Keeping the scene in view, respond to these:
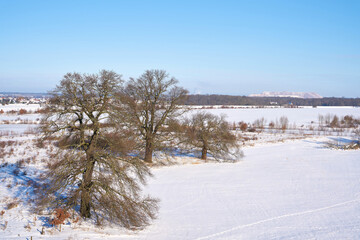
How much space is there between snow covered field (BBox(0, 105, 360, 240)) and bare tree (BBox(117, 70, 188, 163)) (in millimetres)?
3295

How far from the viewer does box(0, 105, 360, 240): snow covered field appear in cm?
1420

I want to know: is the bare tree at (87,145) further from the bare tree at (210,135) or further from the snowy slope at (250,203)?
the bare tree at (210,135)

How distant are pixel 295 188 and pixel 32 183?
64.5ft

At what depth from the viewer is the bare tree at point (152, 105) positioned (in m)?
28.6

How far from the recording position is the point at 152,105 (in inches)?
1147

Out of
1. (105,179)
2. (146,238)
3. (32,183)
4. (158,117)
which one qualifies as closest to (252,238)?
(146,238)

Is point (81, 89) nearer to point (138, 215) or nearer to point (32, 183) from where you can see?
point (138, 215)

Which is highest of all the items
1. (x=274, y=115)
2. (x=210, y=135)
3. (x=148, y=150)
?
(x=274, y=115)

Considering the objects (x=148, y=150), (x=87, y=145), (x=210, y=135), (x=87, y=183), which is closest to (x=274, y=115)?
(x=210, y=135)

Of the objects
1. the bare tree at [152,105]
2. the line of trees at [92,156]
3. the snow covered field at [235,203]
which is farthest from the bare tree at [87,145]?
the bare tree at [152,105]

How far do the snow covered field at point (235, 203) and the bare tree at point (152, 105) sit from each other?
3.30 metres

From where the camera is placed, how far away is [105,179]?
14.3 m

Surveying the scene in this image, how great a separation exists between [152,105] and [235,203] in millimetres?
13268

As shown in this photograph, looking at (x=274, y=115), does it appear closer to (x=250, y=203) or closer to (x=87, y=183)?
(x=250, y=203)
